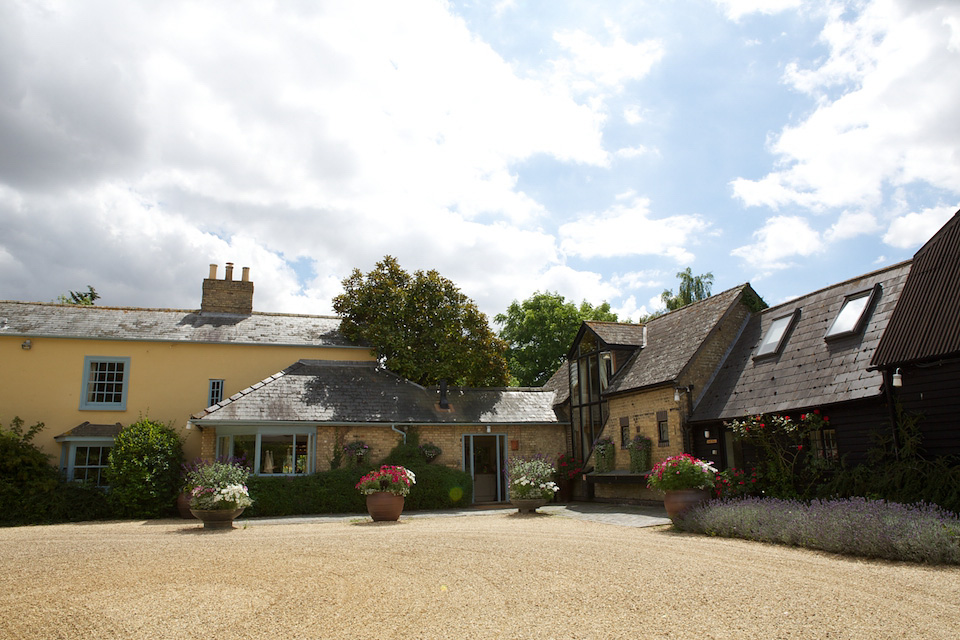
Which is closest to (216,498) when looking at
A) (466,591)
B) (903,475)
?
(466,591)

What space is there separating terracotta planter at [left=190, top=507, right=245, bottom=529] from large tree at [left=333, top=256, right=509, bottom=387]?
956 cm

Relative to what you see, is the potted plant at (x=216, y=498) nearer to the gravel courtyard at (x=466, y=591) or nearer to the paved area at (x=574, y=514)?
the paved area at (x=574, y=514)

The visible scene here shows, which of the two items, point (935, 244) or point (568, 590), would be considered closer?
point (568, 590)

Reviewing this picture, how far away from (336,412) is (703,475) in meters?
10.9

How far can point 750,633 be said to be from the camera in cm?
541

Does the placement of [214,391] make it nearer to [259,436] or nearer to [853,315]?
[259,436]

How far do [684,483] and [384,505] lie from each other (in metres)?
6.67

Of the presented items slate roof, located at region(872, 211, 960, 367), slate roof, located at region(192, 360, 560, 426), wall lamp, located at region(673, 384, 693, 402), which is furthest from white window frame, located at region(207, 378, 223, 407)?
slate roof, located at region(872, 211, 960, 367)

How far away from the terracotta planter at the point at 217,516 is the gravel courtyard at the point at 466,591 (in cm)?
257

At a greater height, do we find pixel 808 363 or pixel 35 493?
pixel 808 363

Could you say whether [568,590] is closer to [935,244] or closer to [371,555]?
[371,555]

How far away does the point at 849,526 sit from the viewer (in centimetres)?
912

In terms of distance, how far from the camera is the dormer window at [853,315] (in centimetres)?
1363

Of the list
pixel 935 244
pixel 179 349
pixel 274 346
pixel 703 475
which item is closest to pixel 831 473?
pixel 703 475
